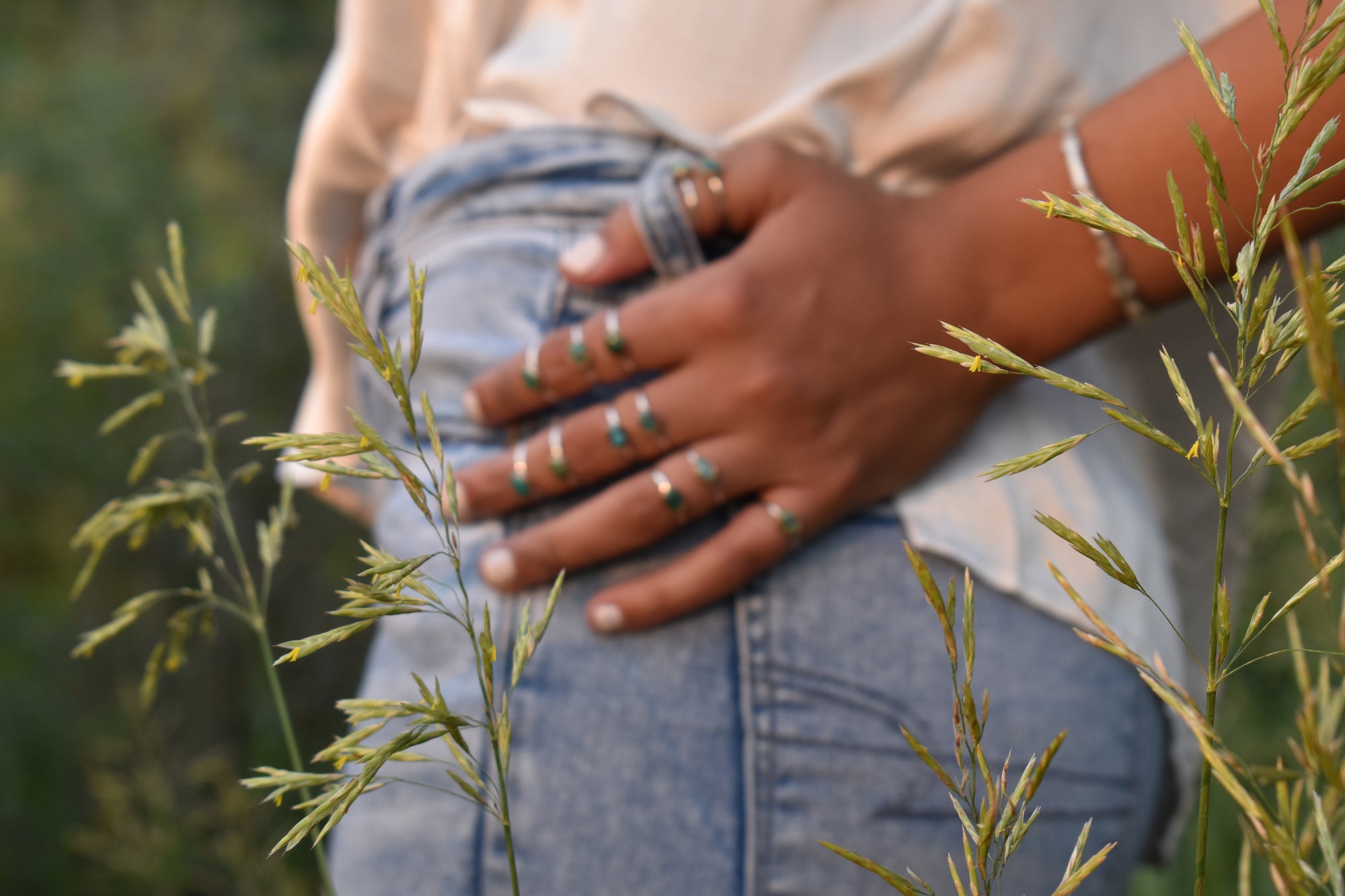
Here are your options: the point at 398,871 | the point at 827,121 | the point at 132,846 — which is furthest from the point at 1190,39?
the point at 132,846

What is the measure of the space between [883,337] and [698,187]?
0.20 m

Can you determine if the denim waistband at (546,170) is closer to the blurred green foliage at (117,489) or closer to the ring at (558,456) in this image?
the ring at (558,456)

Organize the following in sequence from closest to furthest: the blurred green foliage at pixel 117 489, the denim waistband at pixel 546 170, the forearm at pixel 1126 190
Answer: the forearm at pixel 1126 190, the denim waistband at pixel 546 170, the blurred green foliage at pixel 117 489

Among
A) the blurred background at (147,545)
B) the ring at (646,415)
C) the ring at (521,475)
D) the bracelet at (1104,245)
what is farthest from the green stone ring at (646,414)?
the blurred background at (147,545)

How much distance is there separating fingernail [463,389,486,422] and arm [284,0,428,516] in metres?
0.23

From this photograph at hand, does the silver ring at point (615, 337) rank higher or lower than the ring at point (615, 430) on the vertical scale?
higher

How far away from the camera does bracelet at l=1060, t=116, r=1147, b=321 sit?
29.4 inches

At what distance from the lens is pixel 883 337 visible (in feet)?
2.56

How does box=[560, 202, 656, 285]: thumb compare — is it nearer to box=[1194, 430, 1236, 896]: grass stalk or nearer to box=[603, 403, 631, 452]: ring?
box=[603, 403, 631, 452]: ring

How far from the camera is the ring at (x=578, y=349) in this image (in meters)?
0.80

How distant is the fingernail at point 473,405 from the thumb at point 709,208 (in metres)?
0.13

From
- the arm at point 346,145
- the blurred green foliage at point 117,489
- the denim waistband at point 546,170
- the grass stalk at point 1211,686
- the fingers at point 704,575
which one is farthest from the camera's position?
the blurred green foliage at point 117,489

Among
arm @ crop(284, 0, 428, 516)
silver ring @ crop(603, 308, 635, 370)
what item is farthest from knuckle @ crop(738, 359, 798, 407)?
arm @ crop(284, 0, 428, 516)

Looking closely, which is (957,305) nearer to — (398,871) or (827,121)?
(827,121)
